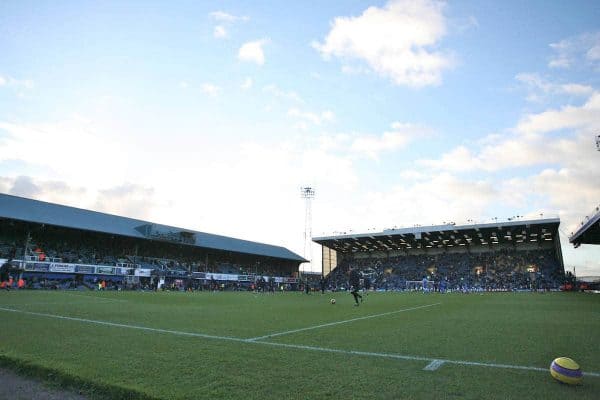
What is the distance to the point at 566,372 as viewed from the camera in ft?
13.9

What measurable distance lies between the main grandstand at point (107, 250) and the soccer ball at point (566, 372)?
4117 cm

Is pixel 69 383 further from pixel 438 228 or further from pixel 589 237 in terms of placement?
pixel 438 228

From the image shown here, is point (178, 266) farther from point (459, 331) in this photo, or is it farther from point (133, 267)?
point (459, 331)

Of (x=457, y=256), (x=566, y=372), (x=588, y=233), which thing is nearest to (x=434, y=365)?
(x=566, y=372)

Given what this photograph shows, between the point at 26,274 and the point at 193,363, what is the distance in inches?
1604

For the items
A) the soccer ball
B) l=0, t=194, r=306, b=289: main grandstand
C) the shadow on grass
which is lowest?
the shadow on grass

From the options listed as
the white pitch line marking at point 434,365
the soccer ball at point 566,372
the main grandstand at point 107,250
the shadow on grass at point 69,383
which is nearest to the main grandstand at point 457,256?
the main grandstand at point 107,250

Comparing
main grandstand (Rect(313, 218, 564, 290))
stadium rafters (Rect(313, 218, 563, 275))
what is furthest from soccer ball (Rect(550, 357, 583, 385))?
stadium rafters (Rect(313, 218, 563, 275))

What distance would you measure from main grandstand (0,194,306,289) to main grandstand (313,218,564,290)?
56.4ft

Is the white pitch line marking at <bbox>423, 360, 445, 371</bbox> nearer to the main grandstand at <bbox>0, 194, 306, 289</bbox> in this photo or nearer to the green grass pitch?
the green grass pitch

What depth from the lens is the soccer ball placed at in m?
4.18

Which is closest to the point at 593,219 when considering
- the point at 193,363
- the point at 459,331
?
the point at 459,331

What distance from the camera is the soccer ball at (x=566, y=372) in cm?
418

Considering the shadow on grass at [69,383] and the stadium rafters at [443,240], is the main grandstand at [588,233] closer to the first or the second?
the stadium rafters at [443,240]
